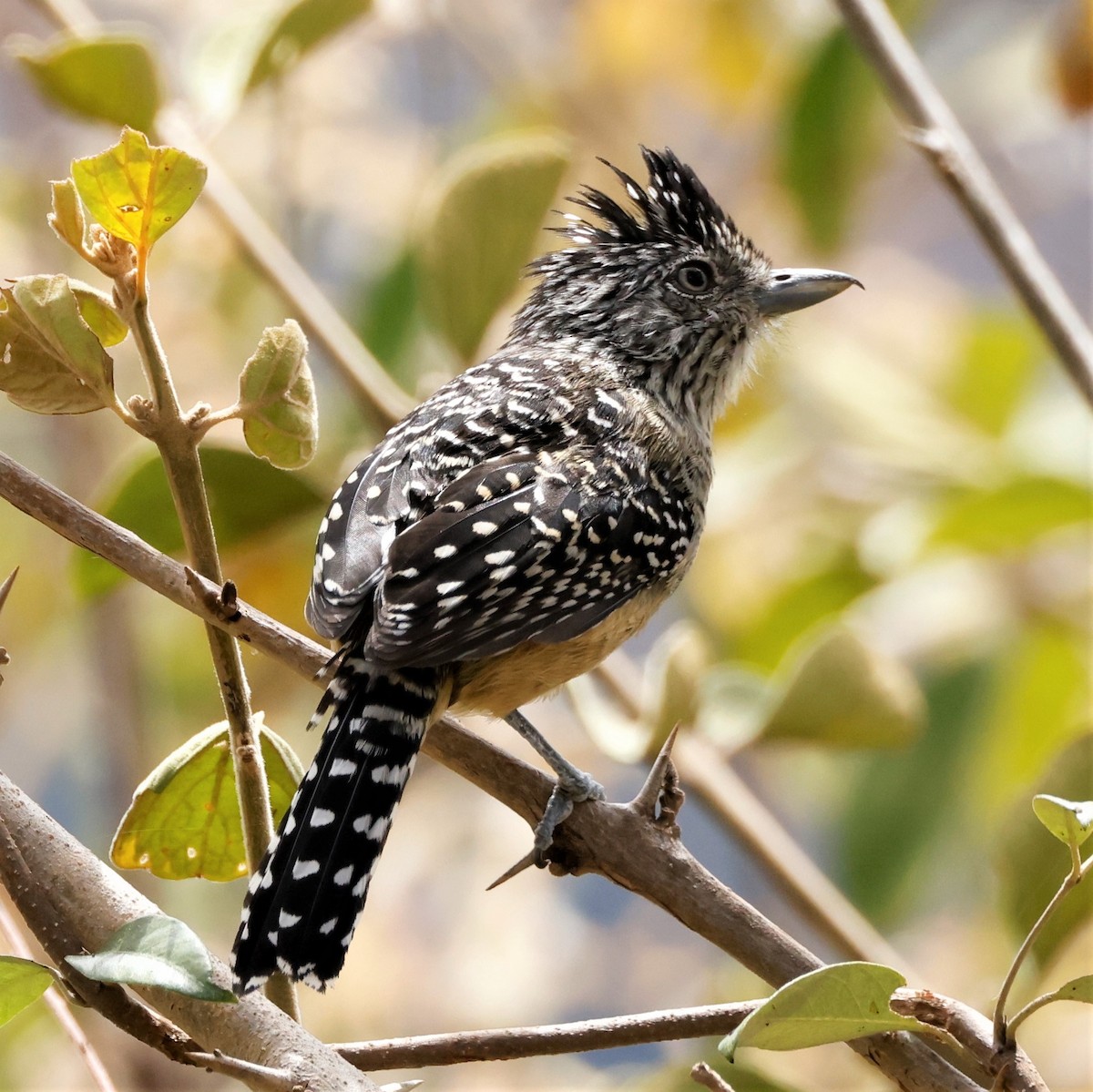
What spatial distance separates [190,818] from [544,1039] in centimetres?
58

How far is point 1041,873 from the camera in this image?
190 centimetres

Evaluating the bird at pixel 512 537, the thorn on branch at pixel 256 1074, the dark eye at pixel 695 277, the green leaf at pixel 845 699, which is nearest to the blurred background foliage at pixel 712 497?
the green leaf at pixel 845 699

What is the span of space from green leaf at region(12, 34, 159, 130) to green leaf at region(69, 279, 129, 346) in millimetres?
883

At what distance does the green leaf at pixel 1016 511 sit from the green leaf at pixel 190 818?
5.67 feet

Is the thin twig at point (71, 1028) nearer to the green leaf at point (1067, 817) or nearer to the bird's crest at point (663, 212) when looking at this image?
the green leaf at point (1067, 817)

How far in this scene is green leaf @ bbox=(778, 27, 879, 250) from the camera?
3.56 m

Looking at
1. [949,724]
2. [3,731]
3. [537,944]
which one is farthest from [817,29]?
[3,731]

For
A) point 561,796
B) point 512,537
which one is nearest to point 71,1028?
point 561,796

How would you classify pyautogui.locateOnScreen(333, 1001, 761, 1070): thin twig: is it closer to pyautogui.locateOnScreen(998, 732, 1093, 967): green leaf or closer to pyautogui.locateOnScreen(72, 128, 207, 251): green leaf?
pyautogui.locateOnScreen(998, 732, 1093, 967): green leaf

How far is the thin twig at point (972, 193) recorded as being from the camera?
2479 millimetres

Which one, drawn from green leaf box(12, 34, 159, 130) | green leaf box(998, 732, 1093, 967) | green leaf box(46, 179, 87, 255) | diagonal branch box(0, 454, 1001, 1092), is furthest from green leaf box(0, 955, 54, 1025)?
green leaf box(12, 34, 159, 130)

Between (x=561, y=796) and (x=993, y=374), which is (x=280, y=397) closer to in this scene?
(x=561, y=796)

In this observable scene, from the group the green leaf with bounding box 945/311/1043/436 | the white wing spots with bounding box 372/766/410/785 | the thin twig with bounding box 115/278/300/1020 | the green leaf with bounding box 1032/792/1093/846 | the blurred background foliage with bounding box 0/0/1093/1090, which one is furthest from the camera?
the green leaf with bounding box 945/311/1043/436

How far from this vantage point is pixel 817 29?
4.04 meters
